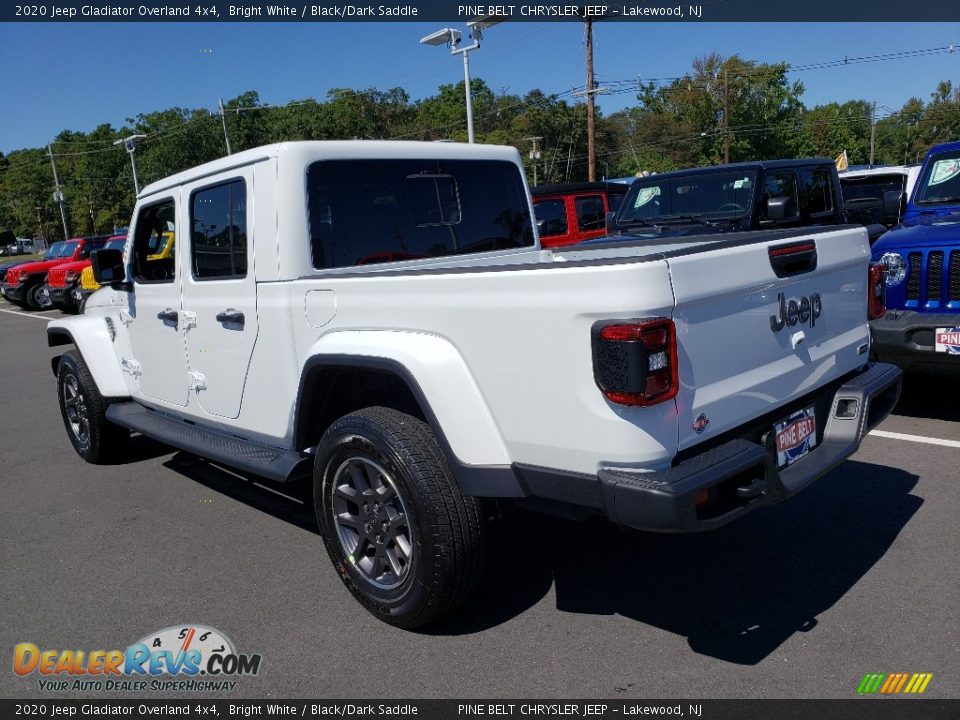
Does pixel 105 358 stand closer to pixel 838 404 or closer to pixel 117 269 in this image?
pixel 117 269

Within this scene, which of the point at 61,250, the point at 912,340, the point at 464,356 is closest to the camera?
the point at 464,356

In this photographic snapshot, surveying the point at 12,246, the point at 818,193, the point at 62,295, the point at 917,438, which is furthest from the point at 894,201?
the point at 12,246

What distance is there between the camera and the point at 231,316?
3.94 metres

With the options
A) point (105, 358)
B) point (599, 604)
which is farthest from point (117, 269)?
point (599, 604)

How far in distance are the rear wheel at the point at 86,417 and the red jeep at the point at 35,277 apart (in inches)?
661

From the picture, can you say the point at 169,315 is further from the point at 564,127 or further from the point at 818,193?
the point at 564,127

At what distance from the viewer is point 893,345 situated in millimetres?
5387

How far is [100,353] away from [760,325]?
4489 millimetres

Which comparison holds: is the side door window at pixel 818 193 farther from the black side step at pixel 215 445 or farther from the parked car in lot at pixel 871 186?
the black side step at pixel 215 445

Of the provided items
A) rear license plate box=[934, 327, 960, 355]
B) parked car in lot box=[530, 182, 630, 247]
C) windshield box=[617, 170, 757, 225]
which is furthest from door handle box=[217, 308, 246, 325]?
parked car in lot box=[530, 182, 630, 247]

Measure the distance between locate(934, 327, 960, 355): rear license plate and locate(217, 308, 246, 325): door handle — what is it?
4.36 m

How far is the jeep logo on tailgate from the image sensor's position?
3018 mm

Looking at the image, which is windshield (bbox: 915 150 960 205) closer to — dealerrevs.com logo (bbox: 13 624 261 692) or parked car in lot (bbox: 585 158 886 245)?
parked car in lot (bbox: 585 158 886 245)

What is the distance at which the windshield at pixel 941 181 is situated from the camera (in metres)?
6.81
